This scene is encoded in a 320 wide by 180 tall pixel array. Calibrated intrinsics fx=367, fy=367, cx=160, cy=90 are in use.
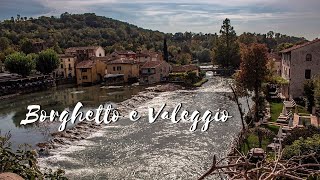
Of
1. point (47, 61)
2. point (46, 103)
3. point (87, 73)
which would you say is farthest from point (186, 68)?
point (46, 103)

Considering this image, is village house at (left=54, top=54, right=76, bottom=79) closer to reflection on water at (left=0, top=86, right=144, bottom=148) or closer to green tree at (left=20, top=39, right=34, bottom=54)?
reflection on water at (left=0, top=86, right=144, bottom=148)

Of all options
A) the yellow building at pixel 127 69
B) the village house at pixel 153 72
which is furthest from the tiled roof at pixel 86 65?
the village house at pixel 153 72

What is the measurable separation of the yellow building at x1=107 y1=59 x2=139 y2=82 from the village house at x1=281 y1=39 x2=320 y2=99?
27739 millimetres

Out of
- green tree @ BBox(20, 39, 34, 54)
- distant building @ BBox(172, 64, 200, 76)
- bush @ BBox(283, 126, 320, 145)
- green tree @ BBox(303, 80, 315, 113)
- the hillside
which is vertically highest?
the hillside

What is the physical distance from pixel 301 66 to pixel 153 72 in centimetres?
2498

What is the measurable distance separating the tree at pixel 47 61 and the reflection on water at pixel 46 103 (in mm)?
5120

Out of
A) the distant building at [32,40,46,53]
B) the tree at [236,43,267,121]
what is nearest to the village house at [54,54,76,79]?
the distant building at [32,40,46,53]

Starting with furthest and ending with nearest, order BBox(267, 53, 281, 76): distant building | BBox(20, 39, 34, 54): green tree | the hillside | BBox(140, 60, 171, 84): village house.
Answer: the hillside → BBox(20, 39, 34, 54): green tree → BBox(140, 60, 171, 84): village house → BBox(267, 53, 281, 76): distant building

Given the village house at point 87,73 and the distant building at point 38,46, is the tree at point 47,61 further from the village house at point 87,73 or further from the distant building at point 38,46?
the distant building at point 38,46

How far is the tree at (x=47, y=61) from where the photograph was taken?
53031 mm

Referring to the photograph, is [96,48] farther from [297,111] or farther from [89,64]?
[297,111]

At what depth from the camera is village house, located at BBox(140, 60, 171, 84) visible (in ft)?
167

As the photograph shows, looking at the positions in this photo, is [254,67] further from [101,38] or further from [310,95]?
[101,38]

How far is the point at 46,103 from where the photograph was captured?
37.1 meters
